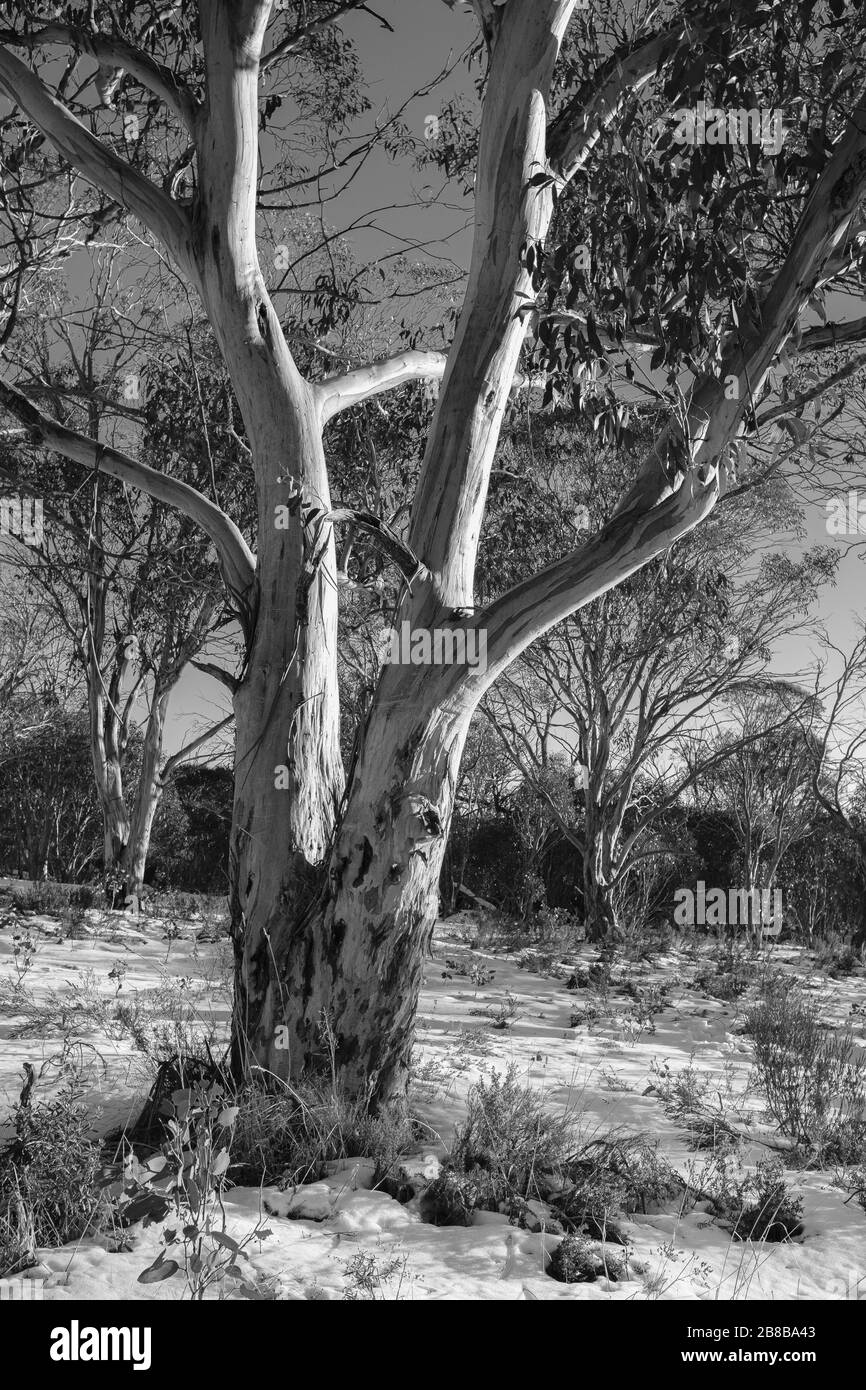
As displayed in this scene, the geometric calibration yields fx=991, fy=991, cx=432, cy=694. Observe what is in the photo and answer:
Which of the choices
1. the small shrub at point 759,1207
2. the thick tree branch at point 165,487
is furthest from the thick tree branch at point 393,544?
the small shrub at point 759,1207

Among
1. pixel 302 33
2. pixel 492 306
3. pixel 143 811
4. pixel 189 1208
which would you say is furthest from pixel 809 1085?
pixel 143 811

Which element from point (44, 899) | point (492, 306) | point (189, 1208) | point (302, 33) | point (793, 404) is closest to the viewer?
point (189, 1208)

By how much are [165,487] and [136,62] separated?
7.34 ft

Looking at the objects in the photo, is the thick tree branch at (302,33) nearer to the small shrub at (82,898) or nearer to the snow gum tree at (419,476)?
the snow gum tree at (419,476)

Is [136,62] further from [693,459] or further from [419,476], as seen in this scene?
[693,459]


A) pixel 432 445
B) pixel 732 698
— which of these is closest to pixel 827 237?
pixel 432 445

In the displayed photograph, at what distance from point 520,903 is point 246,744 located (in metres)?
11.5

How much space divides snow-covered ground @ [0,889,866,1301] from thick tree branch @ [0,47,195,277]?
13.0ft

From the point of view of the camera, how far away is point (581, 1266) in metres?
3.05

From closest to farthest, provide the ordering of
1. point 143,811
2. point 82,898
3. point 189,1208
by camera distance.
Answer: point 189,1208 < point 82,898 < point 143,811

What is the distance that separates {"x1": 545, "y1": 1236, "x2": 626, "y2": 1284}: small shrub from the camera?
302 cm

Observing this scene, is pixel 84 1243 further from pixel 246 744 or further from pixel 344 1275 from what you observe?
pixel 246 744

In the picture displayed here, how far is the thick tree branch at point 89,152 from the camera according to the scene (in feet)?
15.8
